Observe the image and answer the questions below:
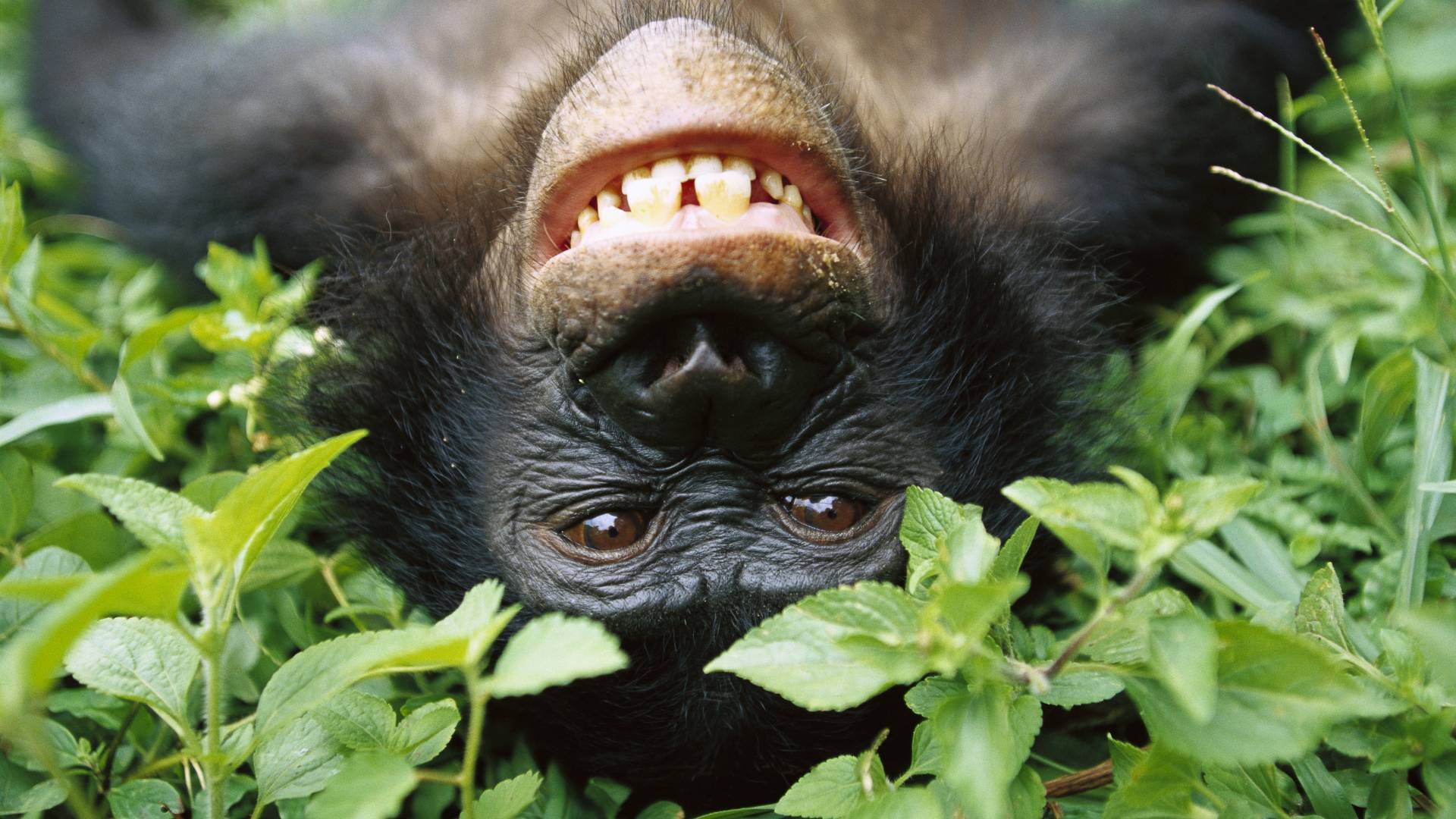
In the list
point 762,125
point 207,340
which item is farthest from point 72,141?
point 762,125

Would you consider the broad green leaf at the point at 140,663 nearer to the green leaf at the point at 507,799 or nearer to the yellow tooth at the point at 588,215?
the green leaf at the point at 507,799

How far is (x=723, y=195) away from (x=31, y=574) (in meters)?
1.39

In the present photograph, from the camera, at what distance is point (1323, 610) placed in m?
1.65

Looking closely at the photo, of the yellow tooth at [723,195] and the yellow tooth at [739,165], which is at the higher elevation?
the yellow tooth at [739,165]

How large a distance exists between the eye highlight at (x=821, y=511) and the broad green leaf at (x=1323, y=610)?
2.45ft

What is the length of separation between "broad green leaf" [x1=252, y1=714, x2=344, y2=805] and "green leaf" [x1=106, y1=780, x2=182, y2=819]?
266 millimetres

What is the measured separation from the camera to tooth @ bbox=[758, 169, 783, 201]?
190 cm

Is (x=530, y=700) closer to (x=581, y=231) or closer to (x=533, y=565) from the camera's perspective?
(x=533, y=565)

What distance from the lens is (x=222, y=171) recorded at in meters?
3.37

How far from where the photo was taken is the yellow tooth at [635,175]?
1.85 metres

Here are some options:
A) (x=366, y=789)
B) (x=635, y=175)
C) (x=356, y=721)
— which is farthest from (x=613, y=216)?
(x=366, y=789)

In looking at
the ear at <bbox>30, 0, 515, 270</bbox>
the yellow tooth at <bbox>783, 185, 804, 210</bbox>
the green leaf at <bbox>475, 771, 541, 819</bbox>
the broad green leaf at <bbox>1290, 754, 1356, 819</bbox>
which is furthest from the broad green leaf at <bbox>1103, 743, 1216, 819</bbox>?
the ear at <bbox>30, 0, 515, 270</bbox>

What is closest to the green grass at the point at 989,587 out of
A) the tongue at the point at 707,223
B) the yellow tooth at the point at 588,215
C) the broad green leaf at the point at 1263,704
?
the broad green leaf at the point at 1263,704

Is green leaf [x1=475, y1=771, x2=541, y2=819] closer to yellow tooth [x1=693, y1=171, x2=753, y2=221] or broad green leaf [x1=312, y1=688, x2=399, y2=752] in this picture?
broad green leaf [x1=312, y1=688, x2=399, y2=752]
